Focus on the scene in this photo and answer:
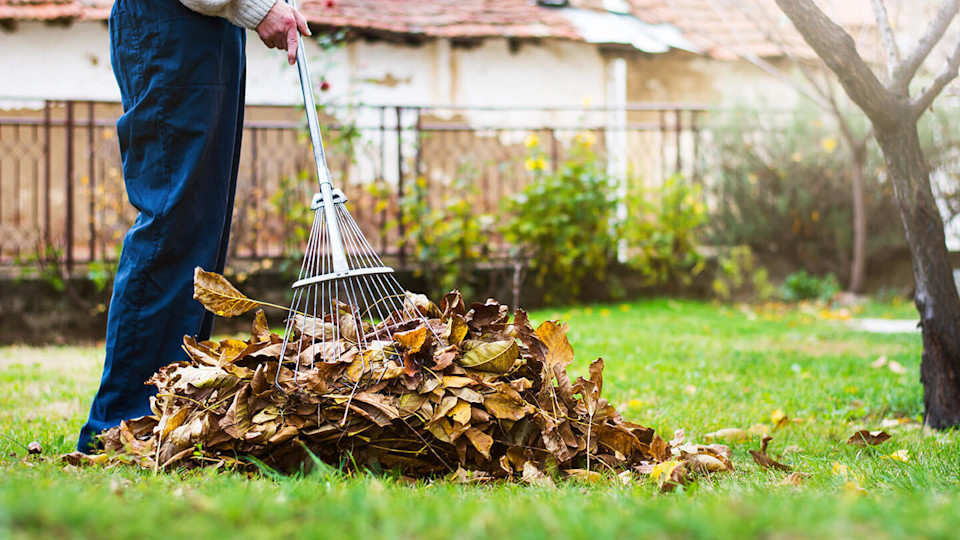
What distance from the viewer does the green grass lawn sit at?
909 mm

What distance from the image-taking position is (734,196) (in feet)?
24.9

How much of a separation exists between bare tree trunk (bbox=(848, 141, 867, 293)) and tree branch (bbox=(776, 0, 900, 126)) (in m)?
4.61

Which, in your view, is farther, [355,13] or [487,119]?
[487,119]

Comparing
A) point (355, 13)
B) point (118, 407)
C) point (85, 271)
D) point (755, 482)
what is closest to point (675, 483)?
point (755, 482)

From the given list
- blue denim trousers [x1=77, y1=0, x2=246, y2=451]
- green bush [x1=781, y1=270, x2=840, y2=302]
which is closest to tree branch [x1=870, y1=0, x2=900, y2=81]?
blue denim trousers [x1=77, y1=0, x2=246, y2=451]

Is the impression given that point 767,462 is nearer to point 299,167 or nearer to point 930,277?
point 930,277

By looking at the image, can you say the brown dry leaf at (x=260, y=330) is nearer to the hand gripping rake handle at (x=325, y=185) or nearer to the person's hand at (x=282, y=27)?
the hand gripping rake handle at (x=325, y=185)

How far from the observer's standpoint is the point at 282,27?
6.89 ft

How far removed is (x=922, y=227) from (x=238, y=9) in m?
2.31

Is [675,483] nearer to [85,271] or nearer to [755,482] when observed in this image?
[755,482]

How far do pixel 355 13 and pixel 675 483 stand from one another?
26.8 ft

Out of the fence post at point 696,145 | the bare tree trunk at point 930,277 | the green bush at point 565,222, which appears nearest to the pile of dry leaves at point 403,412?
the bare tree trunk at point 930,277

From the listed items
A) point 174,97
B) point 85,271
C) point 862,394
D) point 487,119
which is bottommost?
point 862,394

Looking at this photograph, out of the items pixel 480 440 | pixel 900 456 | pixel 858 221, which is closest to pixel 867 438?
pixel 900 456
